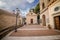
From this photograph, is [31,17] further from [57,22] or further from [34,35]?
[34,35]

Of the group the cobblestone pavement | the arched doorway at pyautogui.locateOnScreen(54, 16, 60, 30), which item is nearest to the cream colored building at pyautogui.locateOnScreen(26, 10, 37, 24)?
the arched doorway at pyautogui.locateOnScreen(54, 16, 60, 30)

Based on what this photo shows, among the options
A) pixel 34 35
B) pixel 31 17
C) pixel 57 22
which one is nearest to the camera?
pixel 34 35

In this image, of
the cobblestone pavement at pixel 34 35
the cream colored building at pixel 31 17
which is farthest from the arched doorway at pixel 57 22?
the cream colored building at pixel 31 17

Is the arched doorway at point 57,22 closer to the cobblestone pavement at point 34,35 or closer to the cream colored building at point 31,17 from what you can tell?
the cobblestone pavement at point 34,35

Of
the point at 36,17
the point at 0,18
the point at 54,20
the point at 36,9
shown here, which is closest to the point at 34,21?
the point at 36,17

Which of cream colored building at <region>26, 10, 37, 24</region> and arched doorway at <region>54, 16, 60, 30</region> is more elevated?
cream colored building at <region>26, 10, 37, 24</region>

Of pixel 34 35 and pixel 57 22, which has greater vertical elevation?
pixel 57 22

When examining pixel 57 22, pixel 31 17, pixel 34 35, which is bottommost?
pixel 34 35

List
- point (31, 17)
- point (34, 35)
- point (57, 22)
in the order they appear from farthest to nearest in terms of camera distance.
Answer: point (31, 17), point (57, 22), point (34, 35)

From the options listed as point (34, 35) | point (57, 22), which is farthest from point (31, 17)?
point (34, 35)

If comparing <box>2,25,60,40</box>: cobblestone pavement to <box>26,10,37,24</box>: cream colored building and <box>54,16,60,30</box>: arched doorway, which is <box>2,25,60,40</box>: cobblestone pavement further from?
<box>26,10,37,24</box>: cream colored building

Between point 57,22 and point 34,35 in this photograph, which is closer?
point 34,35

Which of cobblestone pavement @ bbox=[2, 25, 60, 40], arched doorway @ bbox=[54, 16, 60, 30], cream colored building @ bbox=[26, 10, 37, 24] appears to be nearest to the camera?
cobblestone pavement @ bbox=[2, 25, 60, 40]

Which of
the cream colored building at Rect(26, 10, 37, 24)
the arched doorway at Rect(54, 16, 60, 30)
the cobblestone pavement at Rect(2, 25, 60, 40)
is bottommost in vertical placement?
the cobblestone pavement at Rect(2, 25, 60, 40)
